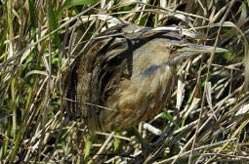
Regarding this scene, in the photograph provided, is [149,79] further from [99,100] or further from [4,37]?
[4,37]

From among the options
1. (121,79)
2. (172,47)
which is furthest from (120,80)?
(172,47)

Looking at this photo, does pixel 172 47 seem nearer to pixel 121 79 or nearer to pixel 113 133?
pixel 121 79

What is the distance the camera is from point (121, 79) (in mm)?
1624

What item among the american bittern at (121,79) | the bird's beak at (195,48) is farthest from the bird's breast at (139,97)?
the bird's beak at (195,48)

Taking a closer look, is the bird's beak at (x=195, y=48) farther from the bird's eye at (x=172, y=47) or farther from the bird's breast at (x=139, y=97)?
the bird's breast at (x=139, y=97)

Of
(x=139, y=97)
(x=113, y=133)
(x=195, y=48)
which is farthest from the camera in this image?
(x=113, y=133)

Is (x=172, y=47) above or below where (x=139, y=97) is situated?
above

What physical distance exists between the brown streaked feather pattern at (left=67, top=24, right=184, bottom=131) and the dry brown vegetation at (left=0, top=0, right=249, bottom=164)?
2.0 inches

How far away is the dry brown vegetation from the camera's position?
4.84 ft

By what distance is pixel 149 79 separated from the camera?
1594 mm

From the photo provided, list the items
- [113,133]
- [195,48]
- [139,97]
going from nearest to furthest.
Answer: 1. [195,48]
2. [139,97]
3. [113,133]

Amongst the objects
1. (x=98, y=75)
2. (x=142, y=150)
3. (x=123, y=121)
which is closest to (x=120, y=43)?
(x=98, y=75)

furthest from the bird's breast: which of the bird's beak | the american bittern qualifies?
the bird's beak

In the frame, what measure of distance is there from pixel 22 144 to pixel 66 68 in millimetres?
283
